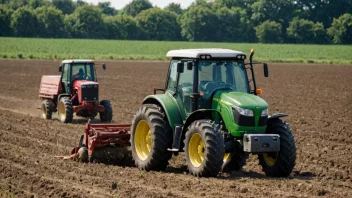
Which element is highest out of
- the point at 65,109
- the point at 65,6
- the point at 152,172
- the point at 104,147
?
the point at 65,6

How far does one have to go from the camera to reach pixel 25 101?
84.0 feet

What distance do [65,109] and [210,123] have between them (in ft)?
30.3

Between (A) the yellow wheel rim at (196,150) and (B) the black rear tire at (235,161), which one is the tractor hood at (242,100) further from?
(B) the black rear tire at (235,161)

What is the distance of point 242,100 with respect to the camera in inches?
420

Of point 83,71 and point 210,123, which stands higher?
point 83,71

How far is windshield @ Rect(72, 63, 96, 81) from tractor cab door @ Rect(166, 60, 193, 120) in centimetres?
869

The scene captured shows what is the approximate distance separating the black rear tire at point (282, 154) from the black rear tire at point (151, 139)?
5.36 ft

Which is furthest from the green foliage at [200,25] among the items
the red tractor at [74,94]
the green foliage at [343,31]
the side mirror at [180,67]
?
the side mirror at [180,67]

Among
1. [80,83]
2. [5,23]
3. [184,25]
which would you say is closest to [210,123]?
[80,83]

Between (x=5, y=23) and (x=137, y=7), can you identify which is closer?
(x=5, y=23)

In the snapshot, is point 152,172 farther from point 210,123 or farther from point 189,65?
point 189,65

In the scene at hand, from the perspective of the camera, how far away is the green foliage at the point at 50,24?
90.4 m

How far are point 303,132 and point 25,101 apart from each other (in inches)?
484

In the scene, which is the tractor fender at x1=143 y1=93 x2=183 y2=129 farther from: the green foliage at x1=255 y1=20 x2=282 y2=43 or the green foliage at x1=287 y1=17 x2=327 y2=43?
the green foliage at x1=287 y1=17 x2=327 y2=43
